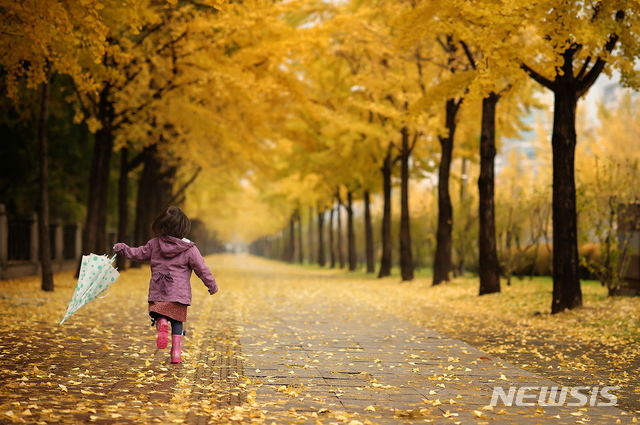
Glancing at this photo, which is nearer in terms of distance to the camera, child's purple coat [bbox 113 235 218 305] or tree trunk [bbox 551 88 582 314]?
child's purple coat [bbox 113 235 218 305]

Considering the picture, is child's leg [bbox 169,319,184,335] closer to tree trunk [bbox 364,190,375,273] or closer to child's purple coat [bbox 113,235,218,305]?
child's purple coat [bbox 113,235,218,305]

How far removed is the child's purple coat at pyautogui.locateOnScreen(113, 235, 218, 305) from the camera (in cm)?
741

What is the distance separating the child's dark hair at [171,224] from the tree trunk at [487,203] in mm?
11215

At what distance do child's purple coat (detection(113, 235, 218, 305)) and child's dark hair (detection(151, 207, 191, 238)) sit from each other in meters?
0.07

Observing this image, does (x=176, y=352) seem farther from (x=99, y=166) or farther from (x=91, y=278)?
(x=99, y=166)

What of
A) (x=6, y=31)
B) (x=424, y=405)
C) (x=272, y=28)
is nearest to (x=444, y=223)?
(x=272, y=28)

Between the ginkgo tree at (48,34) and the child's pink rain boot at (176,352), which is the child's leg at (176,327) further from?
the ginkgo tree at (48,34)

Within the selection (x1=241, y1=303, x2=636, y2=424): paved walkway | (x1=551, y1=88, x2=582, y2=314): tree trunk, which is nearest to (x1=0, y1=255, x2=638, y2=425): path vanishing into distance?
(x1=241, y1=303, x2=636, y2=424): paved walkway

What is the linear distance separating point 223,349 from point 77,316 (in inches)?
164

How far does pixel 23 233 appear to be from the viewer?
22.5 meters

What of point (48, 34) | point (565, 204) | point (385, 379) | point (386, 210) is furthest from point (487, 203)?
point (385, 379)

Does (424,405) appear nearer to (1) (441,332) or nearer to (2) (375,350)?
(2) (375,350)

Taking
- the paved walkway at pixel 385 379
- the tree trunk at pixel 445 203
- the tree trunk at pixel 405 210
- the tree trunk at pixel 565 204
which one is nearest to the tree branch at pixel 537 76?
the tree trunk at pixel 565 204

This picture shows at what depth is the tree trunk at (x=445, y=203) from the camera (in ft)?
69.7
